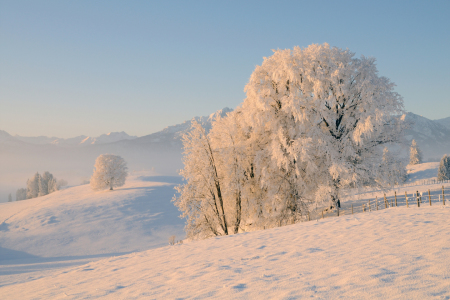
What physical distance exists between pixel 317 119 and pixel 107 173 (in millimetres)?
61964

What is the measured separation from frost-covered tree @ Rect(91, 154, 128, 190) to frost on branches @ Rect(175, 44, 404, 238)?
174 ft

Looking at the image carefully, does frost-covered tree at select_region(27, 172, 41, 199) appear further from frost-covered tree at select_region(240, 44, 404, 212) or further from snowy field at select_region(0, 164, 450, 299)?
snowy field at select_region(0, 164, 450, 299)

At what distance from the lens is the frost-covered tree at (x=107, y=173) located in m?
69.8

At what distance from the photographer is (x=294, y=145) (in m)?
21.1

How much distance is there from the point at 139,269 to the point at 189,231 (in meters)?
13.3

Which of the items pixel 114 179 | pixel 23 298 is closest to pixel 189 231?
pixel 23 298

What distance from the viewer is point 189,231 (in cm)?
2384

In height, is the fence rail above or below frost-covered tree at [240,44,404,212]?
below

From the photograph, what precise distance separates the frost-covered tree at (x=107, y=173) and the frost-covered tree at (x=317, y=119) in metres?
57.0

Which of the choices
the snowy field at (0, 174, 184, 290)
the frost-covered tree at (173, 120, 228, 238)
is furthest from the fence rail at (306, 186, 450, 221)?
the snowy field at (0, 174, 184, 290)

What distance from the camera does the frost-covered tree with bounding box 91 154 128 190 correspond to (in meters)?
69.8

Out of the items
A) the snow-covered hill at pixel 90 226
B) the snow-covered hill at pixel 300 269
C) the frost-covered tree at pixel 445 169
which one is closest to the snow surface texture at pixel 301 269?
the snow-covered hill at pixel 300 269

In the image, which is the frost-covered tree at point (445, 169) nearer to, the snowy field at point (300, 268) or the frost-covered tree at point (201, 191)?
the snowy field at point (300, 268)

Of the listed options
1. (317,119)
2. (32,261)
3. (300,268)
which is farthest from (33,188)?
(300,268)
